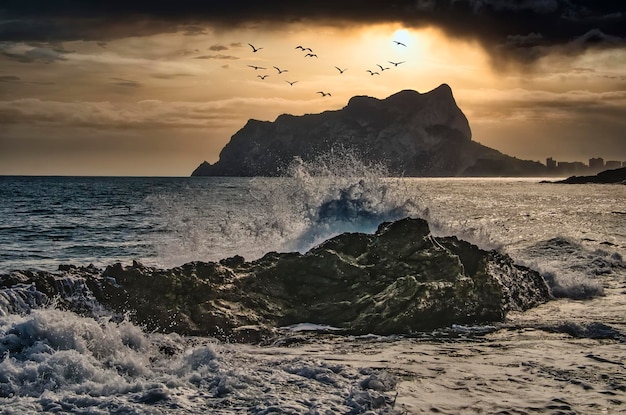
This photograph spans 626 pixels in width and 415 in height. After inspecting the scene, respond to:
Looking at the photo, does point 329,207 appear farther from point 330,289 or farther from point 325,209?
point 330,289

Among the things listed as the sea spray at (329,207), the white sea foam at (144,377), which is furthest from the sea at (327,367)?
the sea spray at (329,207)

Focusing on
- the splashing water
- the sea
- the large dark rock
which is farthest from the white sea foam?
the splashing water

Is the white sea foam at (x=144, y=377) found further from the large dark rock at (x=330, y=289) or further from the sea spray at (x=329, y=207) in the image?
the sea spray at (x=329, y=207)

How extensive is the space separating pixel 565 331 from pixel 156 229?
104 feet

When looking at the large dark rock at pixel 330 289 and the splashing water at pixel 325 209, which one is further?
the splashing water at pixel 325 209

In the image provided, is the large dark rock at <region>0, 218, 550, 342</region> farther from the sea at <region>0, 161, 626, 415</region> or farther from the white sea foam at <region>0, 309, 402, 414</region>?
the white sea foam at <region>0, 309, 402, 414</region>

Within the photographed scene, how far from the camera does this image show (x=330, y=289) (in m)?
13.7

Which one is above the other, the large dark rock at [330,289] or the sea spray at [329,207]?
the sea spray at [329,207]

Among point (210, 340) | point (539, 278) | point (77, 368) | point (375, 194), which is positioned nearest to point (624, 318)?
point (539, 278)

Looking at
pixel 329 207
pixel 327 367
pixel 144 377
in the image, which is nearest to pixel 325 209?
pixel 329 207

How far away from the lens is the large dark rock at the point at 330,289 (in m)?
11.8

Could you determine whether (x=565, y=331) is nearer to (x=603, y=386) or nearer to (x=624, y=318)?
(x=624, y=318)

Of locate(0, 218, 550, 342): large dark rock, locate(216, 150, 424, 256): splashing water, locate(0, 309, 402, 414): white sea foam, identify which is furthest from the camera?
locate(216, 150, 424, 256): splashing water

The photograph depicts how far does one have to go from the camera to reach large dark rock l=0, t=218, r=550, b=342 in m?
11.8
